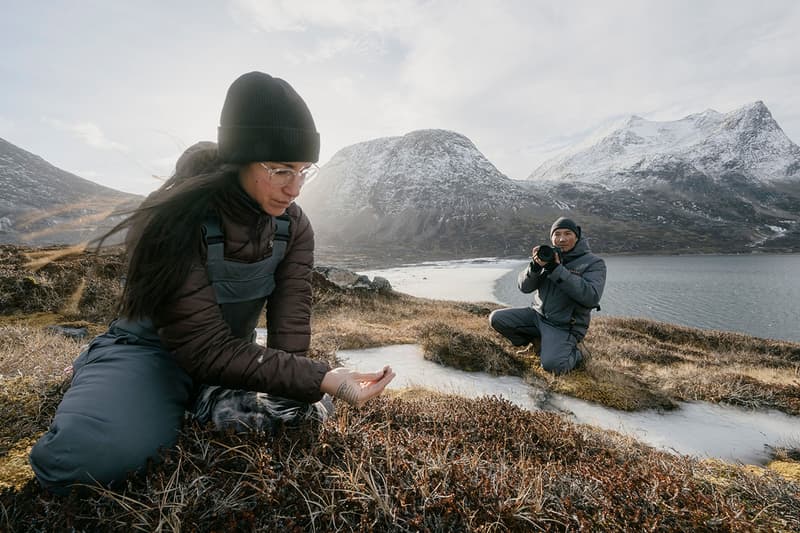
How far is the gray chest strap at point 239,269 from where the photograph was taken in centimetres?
226

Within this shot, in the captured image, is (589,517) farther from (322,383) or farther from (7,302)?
(7,302)

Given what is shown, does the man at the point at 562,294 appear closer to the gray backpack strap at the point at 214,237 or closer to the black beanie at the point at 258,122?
the black beanie at the point at 258,122

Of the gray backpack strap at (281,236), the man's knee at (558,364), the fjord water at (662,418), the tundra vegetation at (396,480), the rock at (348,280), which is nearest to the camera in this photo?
the tundra vegetation at (396,480)

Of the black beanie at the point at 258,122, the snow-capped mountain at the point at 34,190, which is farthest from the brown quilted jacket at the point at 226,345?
the snow-capped mountain at the point at 34,190

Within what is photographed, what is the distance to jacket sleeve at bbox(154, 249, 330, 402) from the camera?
6.82ft

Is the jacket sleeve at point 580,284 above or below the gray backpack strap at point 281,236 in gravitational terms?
below

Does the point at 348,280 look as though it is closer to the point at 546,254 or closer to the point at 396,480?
the point at 546,254

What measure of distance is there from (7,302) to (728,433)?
14.6 m

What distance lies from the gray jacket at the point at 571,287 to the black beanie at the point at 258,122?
238 inches

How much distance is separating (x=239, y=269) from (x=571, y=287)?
6343 mm

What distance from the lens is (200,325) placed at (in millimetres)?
2096

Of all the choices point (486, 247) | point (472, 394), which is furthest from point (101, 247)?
point (486, 247)

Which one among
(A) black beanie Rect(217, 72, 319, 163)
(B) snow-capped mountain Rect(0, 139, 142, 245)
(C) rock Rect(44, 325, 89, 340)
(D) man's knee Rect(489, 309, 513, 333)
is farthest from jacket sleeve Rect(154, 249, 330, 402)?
(B) snow-capped mountain Rect(0, 139, 142, 245)

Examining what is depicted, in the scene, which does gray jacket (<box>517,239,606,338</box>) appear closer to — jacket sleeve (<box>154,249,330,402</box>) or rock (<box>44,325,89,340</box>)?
jacket sleeve (<box>154,249,330,402</box>)
